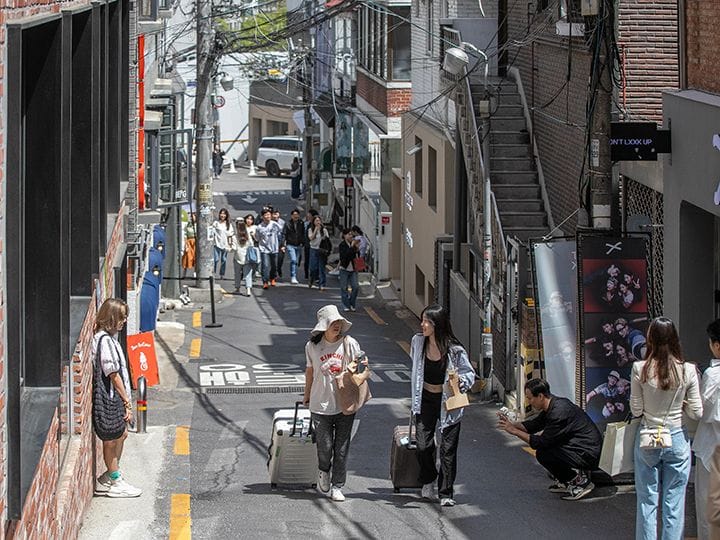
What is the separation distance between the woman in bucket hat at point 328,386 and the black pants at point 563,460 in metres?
1.57

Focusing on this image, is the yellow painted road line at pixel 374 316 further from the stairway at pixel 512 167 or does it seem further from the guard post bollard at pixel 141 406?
the guard post bollard at pixel 141 406

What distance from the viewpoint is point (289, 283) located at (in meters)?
30.9

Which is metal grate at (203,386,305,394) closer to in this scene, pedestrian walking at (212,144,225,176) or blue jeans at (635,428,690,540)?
blue jeans at (635,428,690,540)

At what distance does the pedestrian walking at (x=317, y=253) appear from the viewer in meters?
29.5

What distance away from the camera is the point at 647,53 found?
14.9 meters

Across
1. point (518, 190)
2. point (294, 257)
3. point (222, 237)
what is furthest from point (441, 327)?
point (222, 237)

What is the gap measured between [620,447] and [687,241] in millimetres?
4170

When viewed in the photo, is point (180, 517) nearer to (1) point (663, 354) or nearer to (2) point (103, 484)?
(2) point (103, 484)

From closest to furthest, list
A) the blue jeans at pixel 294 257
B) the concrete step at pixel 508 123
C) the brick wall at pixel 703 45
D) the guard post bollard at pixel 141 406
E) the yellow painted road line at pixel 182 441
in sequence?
the brick wall at pixel 703 45
the yellow painted road line at pixel 182 441
the guard post bollard at pixel 141 406
the concrete step at pixel 508 123
the blue jeans at pixel 294 257

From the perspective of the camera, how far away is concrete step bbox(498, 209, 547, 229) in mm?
18969

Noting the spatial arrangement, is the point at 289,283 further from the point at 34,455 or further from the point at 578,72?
the point at 34,455

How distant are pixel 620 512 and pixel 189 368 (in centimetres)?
1061

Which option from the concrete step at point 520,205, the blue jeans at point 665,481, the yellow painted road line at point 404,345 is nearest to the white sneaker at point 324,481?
the blue jeans at point 665,481

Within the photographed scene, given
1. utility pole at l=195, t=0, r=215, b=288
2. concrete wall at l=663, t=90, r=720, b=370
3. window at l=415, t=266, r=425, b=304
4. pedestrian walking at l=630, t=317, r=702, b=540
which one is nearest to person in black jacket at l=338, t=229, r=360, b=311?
window at l=415, t=266, r=425, b=304
